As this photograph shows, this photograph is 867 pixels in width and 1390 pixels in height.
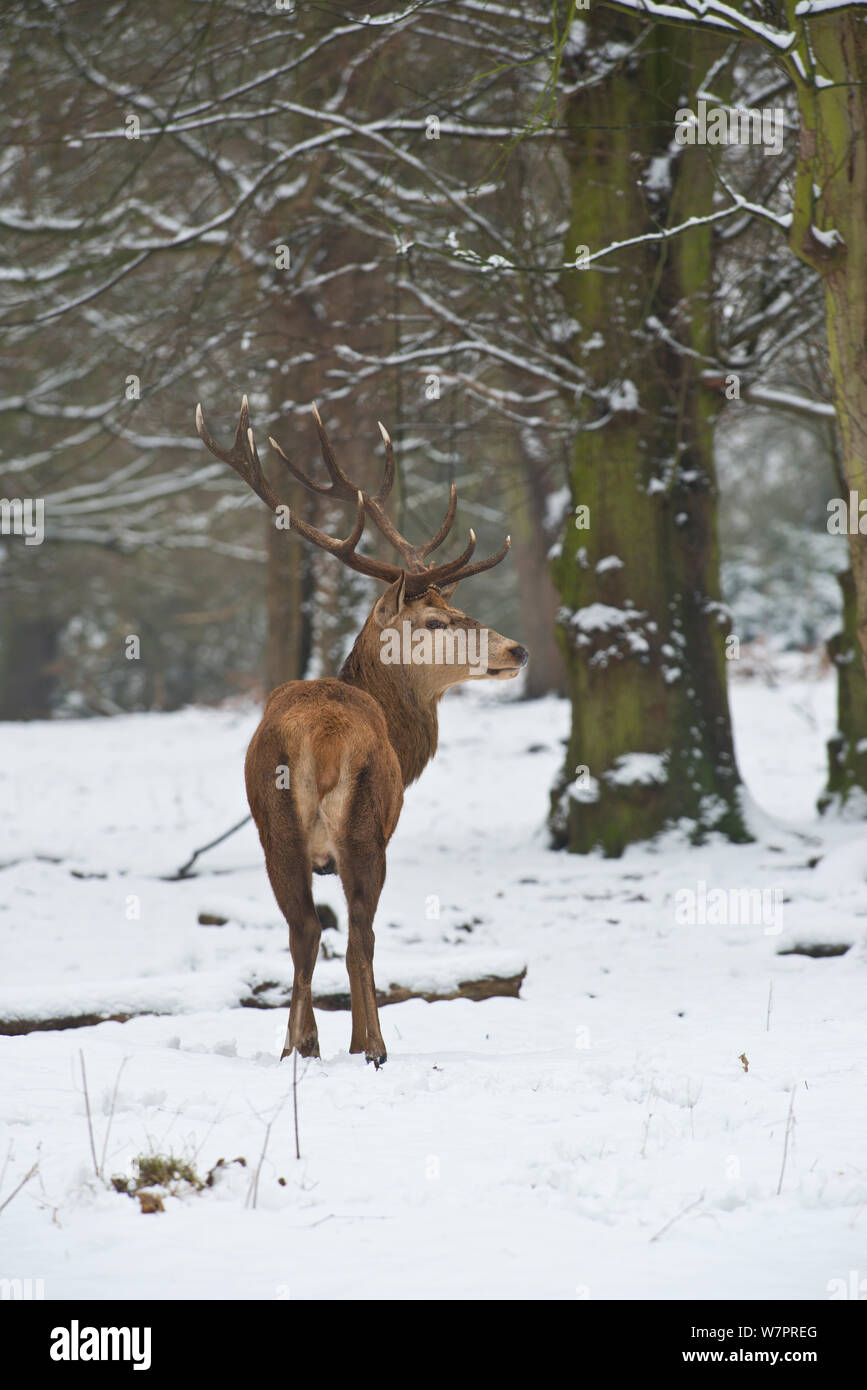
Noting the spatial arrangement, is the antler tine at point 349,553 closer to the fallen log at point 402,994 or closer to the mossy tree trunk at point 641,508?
the fallen log at point 402,994

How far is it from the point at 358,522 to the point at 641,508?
4.99m

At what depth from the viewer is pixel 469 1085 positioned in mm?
4691

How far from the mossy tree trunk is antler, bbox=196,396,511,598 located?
3.77m

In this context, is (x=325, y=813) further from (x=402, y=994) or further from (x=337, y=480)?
(x=337, y=480)

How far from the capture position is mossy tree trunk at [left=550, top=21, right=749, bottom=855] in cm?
1020

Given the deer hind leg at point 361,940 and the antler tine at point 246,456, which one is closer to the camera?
the deer hind leg at point 361,940

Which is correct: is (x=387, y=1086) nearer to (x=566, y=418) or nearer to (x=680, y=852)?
(x=680, y=852)

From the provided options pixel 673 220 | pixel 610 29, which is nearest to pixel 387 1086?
pixel 673 220

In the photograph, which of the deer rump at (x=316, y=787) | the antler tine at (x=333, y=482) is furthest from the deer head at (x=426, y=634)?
the deer rump at (x=316, y=787)

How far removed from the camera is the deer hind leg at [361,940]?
504cm

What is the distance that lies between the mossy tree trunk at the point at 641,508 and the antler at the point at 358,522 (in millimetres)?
3768

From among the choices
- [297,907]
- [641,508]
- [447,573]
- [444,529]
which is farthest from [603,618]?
[297,907]

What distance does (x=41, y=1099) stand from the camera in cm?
438

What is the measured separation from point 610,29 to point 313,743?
307 inches
